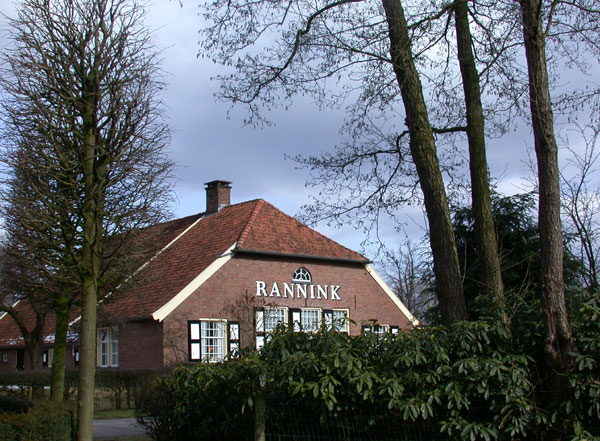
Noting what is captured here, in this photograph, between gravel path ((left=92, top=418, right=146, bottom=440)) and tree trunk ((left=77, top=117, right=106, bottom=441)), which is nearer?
tree trunk ((left=77, top=117, right=106, bottom=441))

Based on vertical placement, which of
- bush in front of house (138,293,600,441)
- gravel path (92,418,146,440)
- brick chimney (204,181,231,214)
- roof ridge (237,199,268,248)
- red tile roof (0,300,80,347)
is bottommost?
gravel path (92,418,146,440)

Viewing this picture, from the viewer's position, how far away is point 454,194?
33.9ft

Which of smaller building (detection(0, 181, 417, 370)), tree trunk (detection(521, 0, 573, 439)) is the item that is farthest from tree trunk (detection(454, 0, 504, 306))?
smaller building (detection(0, 181, 417, 370))

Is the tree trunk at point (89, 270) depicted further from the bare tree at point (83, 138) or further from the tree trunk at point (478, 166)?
the tree trunk at point (478, 166)

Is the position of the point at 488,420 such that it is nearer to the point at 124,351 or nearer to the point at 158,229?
the point at 158,229

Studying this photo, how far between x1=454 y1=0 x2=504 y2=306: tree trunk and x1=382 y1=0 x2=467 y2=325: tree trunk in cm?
36

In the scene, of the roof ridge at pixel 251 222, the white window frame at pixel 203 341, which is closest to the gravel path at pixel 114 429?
the white window frame at pixel 203 341

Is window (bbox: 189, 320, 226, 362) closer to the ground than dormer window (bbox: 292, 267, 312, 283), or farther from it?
closer to the ground

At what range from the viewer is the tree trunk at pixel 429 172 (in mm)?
7977

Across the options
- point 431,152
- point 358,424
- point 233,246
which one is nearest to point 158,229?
point 431,152

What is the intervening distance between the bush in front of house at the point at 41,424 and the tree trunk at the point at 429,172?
5071 millimetres

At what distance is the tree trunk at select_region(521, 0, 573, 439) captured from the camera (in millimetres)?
5926

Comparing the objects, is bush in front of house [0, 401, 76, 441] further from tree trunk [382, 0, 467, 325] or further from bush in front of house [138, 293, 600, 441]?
tree trunk [382, 0, 467, 325]

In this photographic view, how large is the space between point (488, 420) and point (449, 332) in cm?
92
